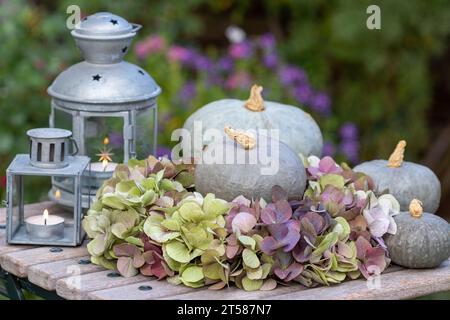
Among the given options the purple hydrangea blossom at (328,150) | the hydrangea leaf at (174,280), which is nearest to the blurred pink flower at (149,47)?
the purple hydrangea blossom at (328,150)

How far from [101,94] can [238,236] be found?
2.32ft

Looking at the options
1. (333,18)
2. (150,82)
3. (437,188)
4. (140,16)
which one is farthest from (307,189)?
(140,16)

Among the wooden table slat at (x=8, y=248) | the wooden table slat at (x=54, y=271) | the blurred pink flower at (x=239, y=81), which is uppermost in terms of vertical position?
the wooden table slat at (x=54, y=271)

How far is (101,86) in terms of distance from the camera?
280 cm

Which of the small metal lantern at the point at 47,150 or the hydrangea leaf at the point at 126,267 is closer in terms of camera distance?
the hydrangea leaf at the point at 126,267

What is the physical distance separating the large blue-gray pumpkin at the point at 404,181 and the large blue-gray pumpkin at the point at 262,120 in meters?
0.20

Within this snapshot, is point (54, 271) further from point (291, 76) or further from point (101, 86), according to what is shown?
point (291, 76)

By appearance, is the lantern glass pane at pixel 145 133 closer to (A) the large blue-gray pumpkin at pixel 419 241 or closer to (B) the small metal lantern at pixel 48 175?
(B) the small metal lantern at pixel 48 175

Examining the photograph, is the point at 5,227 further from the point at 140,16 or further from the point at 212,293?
the point at 140,16

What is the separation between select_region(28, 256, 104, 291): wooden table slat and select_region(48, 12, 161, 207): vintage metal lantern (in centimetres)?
37

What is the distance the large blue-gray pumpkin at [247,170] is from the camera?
246 cm

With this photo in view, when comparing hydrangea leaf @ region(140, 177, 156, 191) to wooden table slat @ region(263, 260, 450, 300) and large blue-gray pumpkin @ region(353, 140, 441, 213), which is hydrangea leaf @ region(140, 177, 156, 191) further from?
large blue-gray pumpkin @ region(353, 140, 441, 213)

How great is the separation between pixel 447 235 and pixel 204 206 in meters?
0.60

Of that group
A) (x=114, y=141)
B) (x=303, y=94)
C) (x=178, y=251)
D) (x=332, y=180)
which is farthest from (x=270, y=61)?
(x=178, y=251)
